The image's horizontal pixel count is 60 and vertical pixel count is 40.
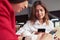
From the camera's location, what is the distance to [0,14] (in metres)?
0.38

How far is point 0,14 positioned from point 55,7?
6.79 feet

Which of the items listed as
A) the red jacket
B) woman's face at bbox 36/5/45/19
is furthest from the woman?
the red jacket

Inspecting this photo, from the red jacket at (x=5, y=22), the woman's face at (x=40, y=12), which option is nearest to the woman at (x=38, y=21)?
the woman's face at (x=40, y=12)

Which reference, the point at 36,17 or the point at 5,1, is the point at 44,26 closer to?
the point at 36,17

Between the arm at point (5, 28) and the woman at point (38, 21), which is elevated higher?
the arm at point (5, 28)

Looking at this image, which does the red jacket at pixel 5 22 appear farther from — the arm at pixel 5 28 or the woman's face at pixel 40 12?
the woman's face at pixel 40 12

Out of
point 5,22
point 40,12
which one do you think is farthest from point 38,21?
point 5,22

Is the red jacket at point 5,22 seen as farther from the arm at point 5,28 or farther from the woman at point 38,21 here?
the woman at point 38,21

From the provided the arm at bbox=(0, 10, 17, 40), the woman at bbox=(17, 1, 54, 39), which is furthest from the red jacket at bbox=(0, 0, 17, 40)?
the woman at bbox=(17, 1, 54, 39)

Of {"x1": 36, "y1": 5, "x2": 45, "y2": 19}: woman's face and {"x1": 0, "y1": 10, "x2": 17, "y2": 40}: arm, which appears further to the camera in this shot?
{"x1": 36, "y1": 5, "x2": 45, "y2": 19}: woman's face

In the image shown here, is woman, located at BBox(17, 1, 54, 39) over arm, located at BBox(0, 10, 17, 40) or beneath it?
beneath

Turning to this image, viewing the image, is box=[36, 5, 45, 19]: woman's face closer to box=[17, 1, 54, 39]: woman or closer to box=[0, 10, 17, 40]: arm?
box=[17, 1, 54, 39]: woman

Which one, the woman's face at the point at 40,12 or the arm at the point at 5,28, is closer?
the arm at the point at 5,28

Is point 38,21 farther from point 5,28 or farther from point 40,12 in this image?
point 5,28
